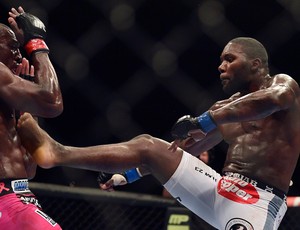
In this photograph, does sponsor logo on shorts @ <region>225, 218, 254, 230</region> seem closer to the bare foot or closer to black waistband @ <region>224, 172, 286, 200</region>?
black waistband @ <region>224, 172, 286, 200</region>

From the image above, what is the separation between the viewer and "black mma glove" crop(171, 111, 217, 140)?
2.50 m

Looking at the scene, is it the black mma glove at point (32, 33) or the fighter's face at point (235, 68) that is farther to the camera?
the fighter's face at point (235, 68)

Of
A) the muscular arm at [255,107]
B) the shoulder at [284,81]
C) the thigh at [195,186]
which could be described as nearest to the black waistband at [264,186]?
the thigh at [195,186]

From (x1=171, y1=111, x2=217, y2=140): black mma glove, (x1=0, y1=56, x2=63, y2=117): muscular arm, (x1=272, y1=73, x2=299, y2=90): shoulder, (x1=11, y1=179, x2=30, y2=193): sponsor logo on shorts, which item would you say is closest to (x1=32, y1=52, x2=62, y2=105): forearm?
(x1=0, y1=56, x2=63, y2=117): muscular arm

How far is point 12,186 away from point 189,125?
2.45 feet

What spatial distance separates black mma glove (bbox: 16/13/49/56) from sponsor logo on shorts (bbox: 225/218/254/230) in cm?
106

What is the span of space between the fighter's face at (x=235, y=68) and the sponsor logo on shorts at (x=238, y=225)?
660mm

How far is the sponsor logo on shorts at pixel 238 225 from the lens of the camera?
253cm

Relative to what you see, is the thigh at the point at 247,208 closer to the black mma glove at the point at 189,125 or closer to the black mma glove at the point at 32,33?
the black mma glove at the point at 189,125

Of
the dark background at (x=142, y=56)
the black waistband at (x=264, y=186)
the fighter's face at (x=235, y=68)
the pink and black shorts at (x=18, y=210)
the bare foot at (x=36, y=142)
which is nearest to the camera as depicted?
the pink and black shorts at (x=18, y=210)

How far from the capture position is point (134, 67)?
5531mm

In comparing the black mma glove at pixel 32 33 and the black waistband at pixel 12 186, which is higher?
the black mma glove at pixel 32 33

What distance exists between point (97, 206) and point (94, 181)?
208cm

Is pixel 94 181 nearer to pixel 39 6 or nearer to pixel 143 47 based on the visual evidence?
pixel 143 47
